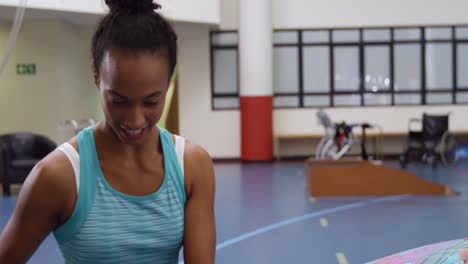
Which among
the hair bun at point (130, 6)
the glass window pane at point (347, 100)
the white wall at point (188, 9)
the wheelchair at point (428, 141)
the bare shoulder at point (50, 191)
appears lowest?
the wheelchair at point (428, 141)

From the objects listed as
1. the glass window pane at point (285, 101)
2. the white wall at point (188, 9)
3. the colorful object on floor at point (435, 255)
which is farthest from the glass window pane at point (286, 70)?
the colorful object on floor at point (435, 255)

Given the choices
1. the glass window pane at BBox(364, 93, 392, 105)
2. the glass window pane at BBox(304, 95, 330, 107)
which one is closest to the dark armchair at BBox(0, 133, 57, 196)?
the glass window pane at BBox(304, 95, 330, 107)

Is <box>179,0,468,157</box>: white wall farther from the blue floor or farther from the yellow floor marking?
the yellow floor marking

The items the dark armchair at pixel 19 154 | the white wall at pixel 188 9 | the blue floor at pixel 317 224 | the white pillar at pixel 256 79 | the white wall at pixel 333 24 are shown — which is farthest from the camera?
the white wall at pixel 333 24

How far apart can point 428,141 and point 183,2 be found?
16.5 feet

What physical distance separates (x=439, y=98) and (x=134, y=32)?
37.7ft

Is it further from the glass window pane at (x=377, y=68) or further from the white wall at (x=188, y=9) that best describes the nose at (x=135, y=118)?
the glass window pane at (x=377, y=68)

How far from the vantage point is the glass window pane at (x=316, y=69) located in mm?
11742

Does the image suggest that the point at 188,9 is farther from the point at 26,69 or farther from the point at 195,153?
the point at 195,153

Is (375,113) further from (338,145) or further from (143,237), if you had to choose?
(143,237)

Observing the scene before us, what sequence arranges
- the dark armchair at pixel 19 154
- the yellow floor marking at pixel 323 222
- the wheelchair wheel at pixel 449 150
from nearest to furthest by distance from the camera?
the yellow floor marking at pixel 323 222
the dark armchair at pixel 19 154
the wheelchair wheel at pixel 449 150

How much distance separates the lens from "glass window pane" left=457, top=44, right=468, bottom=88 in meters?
11.6

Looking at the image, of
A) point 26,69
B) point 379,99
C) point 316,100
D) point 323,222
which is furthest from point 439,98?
point 26,69

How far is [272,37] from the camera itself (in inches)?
456
